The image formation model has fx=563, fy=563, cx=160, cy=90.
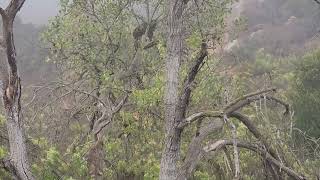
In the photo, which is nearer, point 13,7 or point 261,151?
point 13,7

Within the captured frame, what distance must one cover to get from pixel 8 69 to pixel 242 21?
42.2 feet

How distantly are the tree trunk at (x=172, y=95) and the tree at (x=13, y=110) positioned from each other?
1981 mm

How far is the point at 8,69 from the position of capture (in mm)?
7832

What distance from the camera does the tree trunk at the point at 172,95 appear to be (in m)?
7.58

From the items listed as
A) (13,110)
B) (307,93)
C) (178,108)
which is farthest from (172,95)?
(307,93)

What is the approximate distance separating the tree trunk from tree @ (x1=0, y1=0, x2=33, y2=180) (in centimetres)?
198

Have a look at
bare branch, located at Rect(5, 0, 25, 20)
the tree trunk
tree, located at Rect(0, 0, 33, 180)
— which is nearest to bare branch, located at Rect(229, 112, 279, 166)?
the tree trunk

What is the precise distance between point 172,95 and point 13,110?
2.23 m

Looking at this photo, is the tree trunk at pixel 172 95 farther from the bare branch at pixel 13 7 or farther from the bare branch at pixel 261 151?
the bare branch at pixel 13 7

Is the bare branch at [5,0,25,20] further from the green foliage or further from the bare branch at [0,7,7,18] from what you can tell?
the green foliage

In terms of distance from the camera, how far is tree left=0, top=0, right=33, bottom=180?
25.4 feet

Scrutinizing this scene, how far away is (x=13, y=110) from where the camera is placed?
786 cm

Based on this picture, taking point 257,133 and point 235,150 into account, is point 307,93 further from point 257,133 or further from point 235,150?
point 235,150

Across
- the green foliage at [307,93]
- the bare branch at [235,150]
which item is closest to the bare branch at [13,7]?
the bare branch at [235,150]
